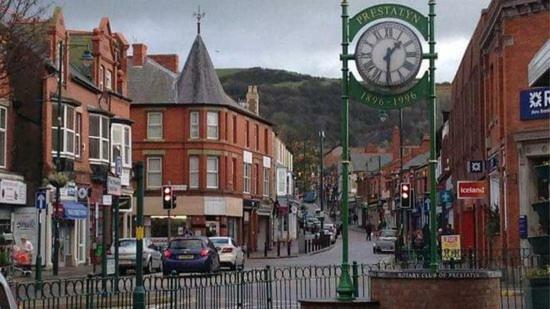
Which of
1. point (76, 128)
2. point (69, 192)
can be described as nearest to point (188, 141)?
point (76, 128)

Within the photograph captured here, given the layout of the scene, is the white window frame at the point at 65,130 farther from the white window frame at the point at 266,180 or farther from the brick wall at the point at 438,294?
the white window frame at the point at 266,180

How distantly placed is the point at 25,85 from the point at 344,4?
1073 inches

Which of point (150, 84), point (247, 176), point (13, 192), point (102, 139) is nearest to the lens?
point (13, 192)

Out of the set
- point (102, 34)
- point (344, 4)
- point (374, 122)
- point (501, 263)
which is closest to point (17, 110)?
point (102, 34)

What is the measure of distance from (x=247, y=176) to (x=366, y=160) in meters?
90.7

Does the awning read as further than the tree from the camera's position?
Yes

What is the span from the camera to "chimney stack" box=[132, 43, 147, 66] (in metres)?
71.3

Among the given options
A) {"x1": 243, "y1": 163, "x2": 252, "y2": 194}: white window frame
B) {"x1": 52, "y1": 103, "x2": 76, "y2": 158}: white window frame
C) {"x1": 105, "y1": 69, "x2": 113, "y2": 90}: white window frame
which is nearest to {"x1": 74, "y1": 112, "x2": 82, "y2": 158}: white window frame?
{"x1": 52, "y1": 103, "x2": 76, "y2": 158}: white window frame

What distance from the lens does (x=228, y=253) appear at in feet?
148

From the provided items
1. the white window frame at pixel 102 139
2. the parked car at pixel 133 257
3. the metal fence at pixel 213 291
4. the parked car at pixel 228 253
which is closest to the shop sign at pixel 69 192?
the white window frame at pixel 102 139

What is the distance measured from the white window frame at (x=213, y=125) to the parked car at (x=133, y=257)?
26223 millimetres

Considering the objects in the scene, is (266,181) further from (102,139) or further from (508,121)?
(508,121)

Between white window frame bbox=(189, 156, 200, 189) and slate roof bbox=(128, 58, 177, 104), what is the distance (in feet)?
13.8

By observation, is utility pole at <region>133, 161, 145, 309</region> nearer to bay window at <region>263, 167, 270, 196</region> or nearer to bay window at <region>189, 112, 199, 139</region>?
bay window at <region>189, 112, 199, 139</region>
